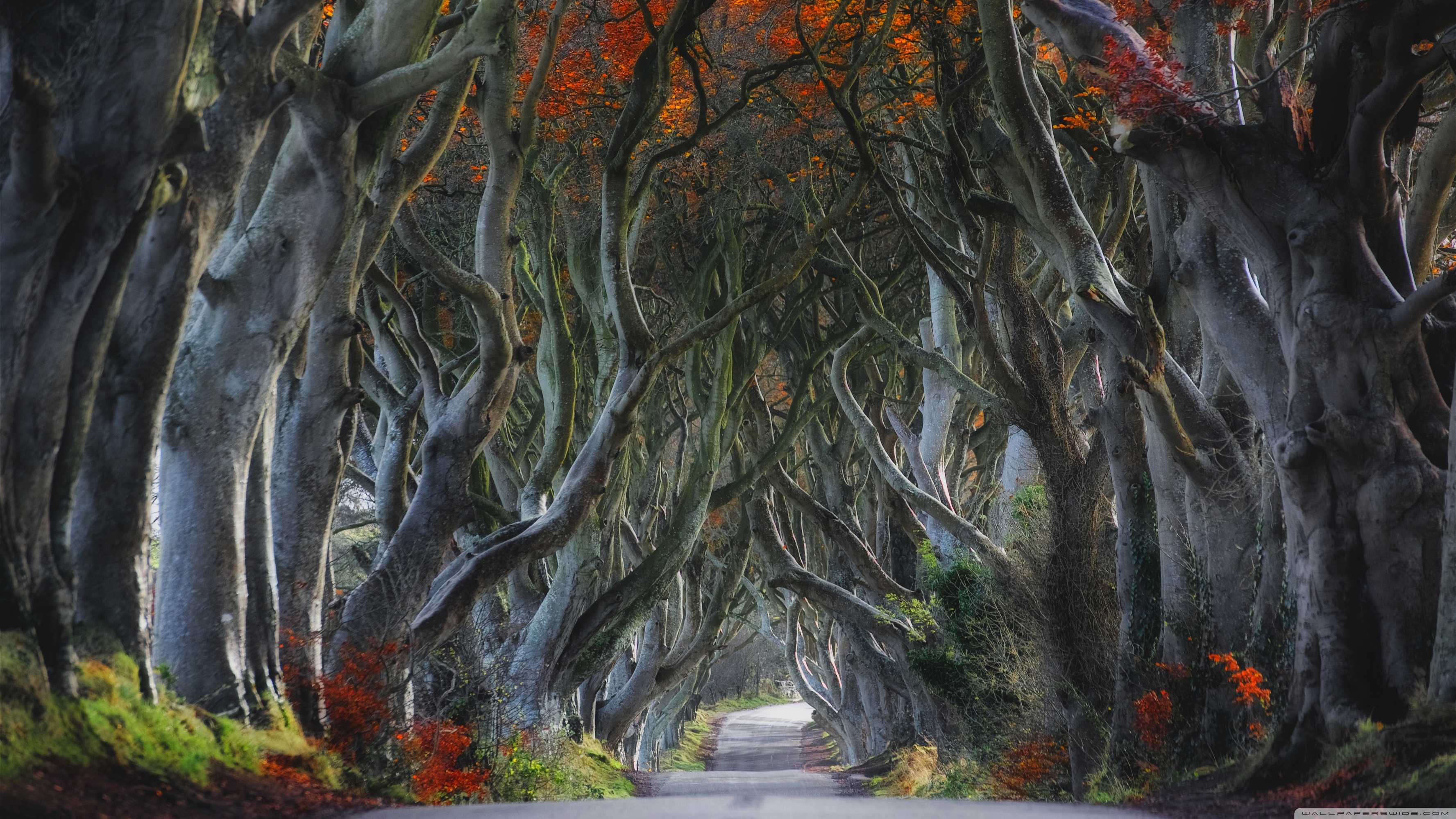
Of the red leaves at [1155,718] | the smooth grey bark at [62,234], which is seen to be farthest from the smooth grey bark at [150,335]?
the red leaves at [1155,718]

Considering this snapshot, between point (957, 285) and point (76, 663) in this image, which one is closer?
point (76, 663)

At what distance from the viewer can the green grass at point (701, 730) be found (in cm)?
3153

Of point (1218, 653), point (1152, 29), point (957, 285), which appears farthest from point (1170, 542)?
point (1152, 29)

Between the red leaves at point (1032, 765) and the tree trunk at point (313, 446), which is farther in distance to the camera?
the red leaves at point (1032, 765)

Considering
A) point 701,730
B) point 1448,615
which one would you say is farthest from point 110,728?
point 701,730

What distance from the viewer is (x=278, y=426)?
7988mm

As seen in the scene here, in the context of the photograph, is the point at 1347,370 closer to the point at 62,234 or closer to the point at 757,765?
the point at 62,234

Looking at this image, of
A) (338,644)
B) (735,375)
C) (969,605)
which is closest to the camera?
(338,644)

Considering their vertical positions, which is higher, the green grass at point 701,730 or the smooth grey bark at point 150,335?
the smooth grey bark at point 150,335

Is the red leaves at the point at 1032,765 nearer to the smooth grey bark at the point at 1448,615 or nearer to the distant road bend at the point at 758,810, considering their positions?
the distant road bend at the point at 758,810

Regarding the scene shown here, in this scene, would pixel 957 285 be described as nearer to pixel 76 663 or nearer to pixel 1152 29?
pixel 1152 29

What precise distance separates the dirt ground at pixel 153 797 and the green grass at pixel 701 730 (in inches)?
916

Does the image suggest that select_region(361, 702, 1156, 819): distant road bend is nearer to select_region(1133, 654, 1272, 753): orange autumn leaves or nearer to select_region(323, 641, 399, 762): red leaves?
select_region(323, 641, 399, 762): red leaves

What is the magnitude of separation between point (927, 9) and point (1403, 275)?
662 cm
